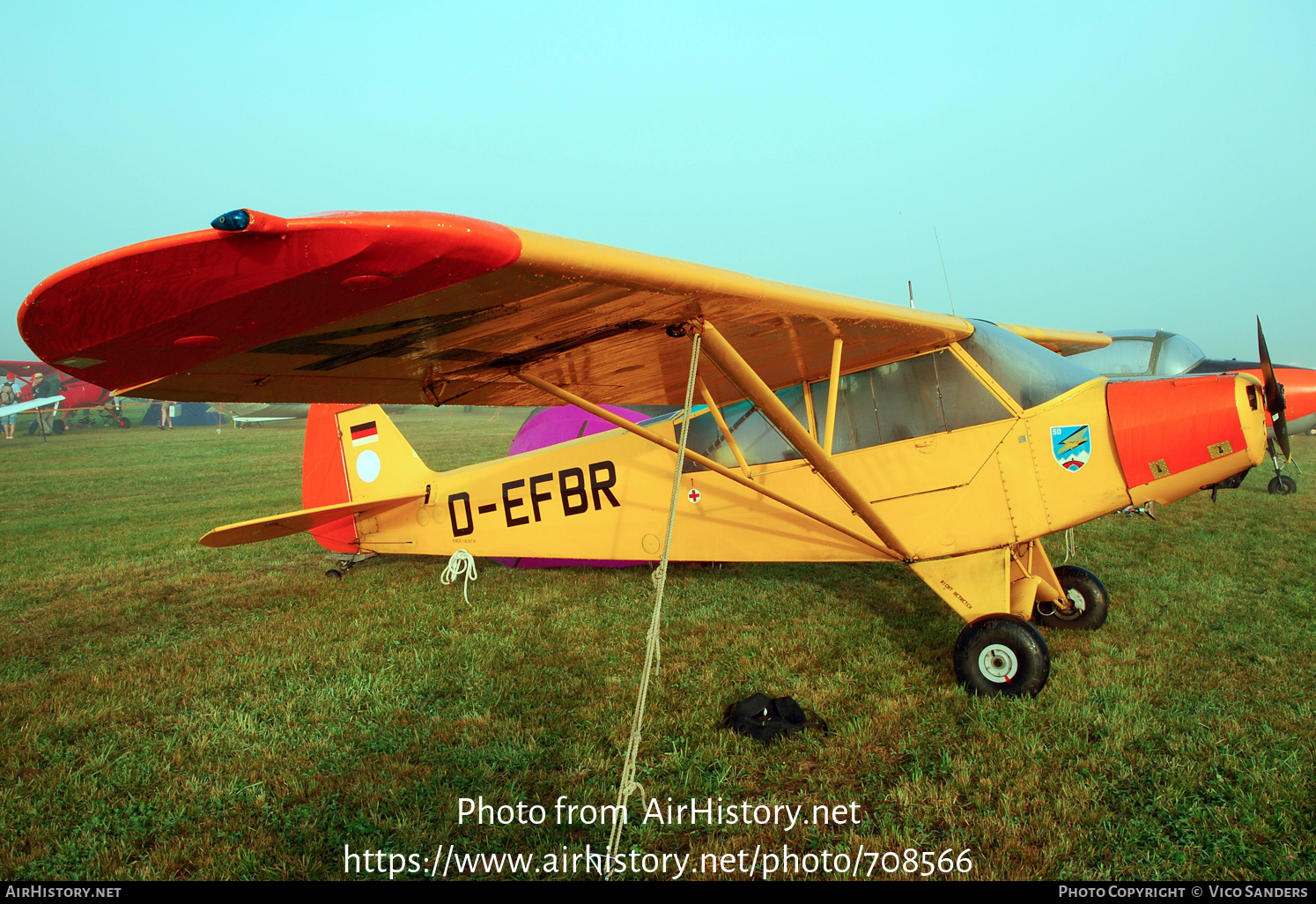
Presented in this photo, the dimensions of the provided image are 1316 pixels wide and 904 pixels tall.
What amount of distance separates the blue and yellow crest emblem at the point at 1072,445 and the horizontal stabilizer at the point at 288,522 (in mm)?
5218

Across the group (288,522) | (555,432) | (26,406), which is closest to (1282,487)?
(555,432)

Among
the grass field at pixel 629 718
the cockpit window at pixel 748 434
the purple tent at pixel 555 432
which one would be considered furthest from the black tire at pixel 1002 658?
the purple tent at pixel 555 432

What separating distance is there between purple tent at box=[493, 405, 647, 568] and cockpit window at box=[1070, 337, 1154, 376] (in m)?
7.49

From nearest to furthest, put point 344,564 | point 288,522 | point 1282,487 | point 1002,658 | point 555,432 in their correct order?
point 1002,658 < point 288,522 < point 344,564 < point 555,432 < point 1282,487

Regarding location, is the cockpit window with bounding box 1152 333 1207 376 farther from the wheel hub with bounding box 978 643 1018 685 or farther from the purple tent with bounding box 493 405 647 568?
the wheel hub with bounding box 978 643 1018 685

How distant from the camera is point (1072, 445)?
3.82m

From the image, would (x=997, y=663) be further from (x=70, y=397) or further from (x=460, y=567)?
(x=70, y=397)

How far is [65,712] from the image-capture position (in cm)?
369

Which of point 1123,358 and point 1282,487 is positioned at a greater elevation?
point 1123,358

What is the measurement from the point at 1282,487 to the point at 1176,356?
2408 millimetres

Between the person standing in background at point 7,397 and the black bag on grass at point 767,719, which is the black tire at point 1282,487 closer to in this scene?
the black bag on grass at point 767,719

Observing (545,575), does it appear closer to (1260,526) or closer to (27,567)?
(27,567)

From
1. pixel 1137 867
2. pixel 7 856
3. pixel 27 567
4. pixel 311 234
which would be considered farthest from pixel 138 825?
pixel 27 567

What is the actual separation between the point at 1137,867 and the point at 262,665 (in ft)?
15.5
